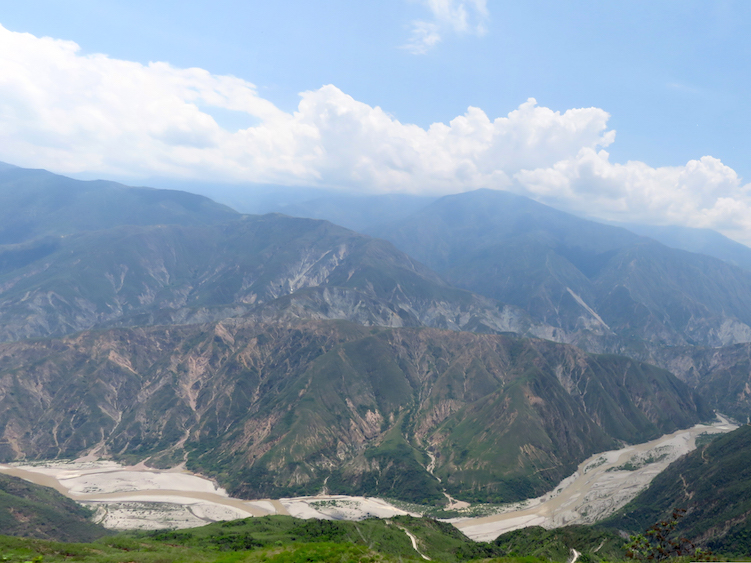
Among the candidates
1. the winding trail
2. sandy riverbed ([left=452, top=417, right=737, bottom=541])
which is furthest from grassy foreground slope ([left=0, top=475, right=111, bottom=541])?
sandy riverbed ([left=452, top=417, right=737, bottom=541])

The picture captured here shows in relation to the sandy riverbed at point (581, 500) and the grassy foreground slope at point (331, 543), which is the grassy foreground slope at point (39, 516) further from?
the sandy riverbed at point (581, 500)

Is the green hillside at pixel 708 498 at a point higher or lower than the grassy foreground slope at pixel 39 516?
higher

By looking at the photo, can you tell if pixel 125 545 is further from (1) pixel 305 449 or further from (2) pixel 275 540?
(1) pixel 305 449

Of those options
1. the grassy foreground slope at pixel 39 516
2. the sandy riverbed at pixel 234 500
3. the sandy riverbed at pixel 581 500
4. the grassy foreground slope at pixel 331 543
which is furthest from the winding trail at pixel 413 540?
the grassy foreground slope at pixel 39 516

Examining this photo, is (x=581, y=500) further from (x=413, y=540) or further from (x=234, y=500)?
(x=234, y=500)

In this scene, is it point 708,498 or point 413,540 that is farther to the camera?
point 708,498

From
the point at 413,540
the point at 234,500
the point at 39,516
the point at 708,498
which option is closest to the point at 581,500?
the point at 708,498

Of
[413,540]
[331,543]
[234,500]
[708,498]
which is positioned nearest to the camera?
[331,543]

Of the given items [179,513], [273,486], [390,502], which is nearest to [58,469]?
[179,513]

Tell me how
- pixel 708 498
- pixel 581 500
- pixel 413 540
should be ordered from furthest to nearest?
pixel 581 500 → pixel 708 498 → pixel 413 540
